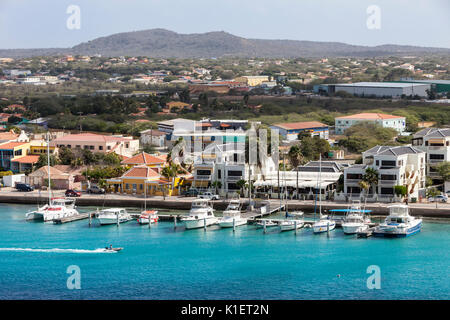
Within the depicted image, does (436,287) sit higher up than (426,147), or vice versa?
(426,147)

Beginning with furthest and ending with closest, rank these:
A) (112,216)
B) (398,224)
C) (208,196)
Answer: (208,196) → (112,216) → (398,224)

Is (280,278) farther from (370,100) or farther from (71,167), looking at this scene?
(370,100)

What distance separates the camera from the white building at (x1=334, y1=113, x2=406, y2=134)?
5522 centimetres

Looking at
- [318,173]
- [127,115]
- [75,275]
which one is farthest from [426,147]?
[127,115]

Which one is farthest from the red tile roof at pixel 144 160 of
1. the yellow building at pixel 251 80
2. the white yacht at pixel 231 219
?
the yellow building at pixel 251 80

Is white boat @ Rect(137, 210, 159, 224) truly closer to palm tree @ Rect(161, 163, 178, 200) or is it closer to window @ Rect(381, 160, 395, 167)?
palm tree @ Rect(161, 163, 178, 200)

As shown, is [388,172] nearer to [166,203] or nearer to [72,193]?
[166,203]

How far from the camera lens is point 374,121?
2154 inches

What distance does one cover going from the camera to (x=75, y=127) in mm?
58906

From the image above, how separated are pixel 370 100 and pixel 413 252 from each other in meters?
55.2

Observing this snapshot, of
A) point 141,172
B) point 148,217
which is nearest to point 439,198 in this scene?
point 148,217

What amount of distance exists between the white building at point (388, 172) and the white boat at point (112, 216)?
8813 mm

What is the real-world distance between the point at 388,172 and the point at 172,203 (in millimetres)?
8796

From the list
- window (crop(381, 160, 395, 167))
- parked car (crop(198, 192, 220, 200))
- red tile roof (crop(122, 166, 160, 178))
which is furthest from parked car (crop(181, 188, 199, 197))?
window (crop(381, 160, 395, 167))
